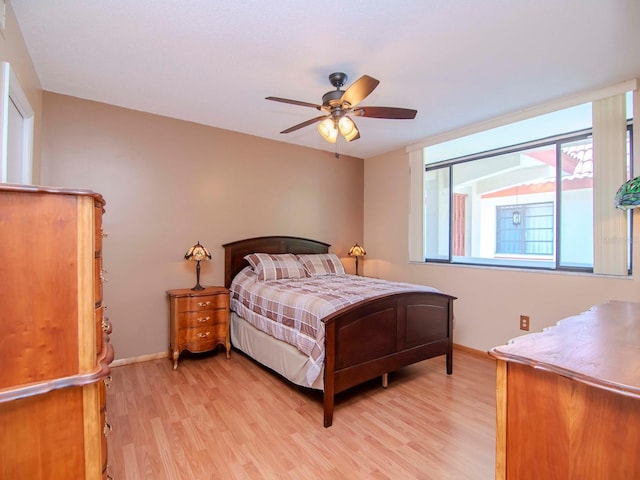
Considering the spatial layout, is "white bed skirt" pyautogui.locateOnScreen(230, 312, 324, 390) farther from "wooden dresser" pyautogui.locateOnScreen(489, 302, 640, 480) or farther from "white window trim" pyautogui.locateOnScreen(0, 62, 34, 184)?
"white window trim" pyautogui.locateOnScreen(0, 62, 34, 184)

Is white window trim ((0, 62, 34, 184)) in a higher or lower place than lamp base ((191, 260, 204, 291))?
higher

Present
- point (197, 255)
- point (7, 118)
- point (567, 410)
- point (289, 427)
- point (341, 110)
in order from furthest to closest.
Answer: point (197, 255) → point (341, 110) → point (289, 427) → point (7, 118) → point (567, 410)

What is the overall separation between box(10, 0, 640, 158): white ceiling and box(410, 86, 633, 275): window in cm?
49

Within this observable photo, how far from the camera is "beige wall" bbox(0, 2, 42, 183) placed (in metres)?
1.74

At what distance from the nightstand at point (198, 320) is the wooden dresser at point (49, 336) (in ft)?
6.51

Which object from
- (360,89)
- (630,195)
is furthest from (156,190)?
(630,195)

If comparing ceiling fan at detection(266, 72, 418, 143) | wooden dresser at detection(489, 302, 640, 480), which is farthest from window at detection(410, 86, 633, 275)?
wooden dresser at detection(489, 302, 640, 480)

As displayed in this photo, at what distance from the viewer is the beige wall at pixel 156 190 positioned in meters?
2.90

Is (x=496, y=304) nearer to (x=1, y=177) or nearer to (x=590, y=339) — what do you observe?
(x=590, y=339)

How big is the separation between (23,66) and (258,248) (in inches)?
97.5

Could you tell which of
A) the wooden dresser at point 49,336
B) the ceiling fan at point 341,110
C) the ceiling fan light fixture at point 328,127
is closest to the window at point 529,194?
the ceiling fan at point 341,110

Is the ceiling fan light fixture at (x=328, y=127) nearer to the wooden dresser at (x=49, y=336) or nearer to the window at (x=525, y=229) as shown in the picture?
the wooden dresser at (x=49, y=336)

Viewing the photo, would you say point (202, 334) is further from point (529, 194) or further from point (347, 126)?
point (529, 194)

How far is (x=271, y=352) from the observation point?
274cm
